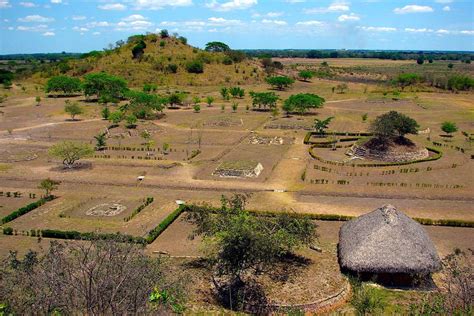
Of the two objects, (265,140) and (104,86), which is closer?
(265,140)

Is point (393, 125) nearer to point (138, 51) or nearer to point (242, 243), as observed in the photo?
point (242, 243)

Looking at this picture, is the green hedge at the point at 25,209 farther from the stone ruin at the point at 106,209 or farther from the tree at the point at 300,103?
the tree at the point at 300,103

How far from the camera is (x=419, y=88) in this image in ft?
351

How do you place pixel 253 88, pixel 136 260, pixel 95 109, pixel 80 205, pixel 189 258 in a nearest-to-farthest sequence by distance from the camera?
pixel 136 260 → pixel 189 258 → pixel 80 205 → pixel 95 109 → pixel 253 88

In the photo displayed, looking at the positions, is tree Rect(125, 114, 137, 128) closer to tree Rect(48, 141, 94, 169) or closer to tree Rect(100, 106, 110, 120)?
tree Rect(100, 106, 110, 120)

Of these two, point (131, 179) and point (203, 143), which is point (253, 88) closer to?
point (203, 143)

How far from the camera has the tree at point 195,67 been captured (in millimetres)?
110875

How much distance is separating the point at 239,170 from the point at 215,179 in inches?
98.1

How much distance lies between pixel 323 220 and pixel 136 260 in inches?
655

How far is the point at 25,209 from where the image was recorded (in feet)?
105

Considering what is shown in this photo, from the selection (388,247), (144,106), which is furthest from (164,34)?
(388,247)

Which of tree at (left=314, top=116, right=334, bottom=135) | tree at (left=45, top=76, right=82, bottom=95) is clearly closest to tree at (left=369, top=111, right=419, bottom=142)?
tree at (left=314, top=116, right=334, bottom=135)

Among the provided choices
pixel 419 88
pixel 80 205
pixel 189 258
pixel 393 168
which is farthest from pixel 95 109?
pixel 419 88

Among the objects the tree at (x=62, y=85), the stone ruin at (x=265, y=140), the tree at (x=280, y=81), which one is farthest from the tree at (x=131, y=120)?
the tree at (x=280, y=81)
